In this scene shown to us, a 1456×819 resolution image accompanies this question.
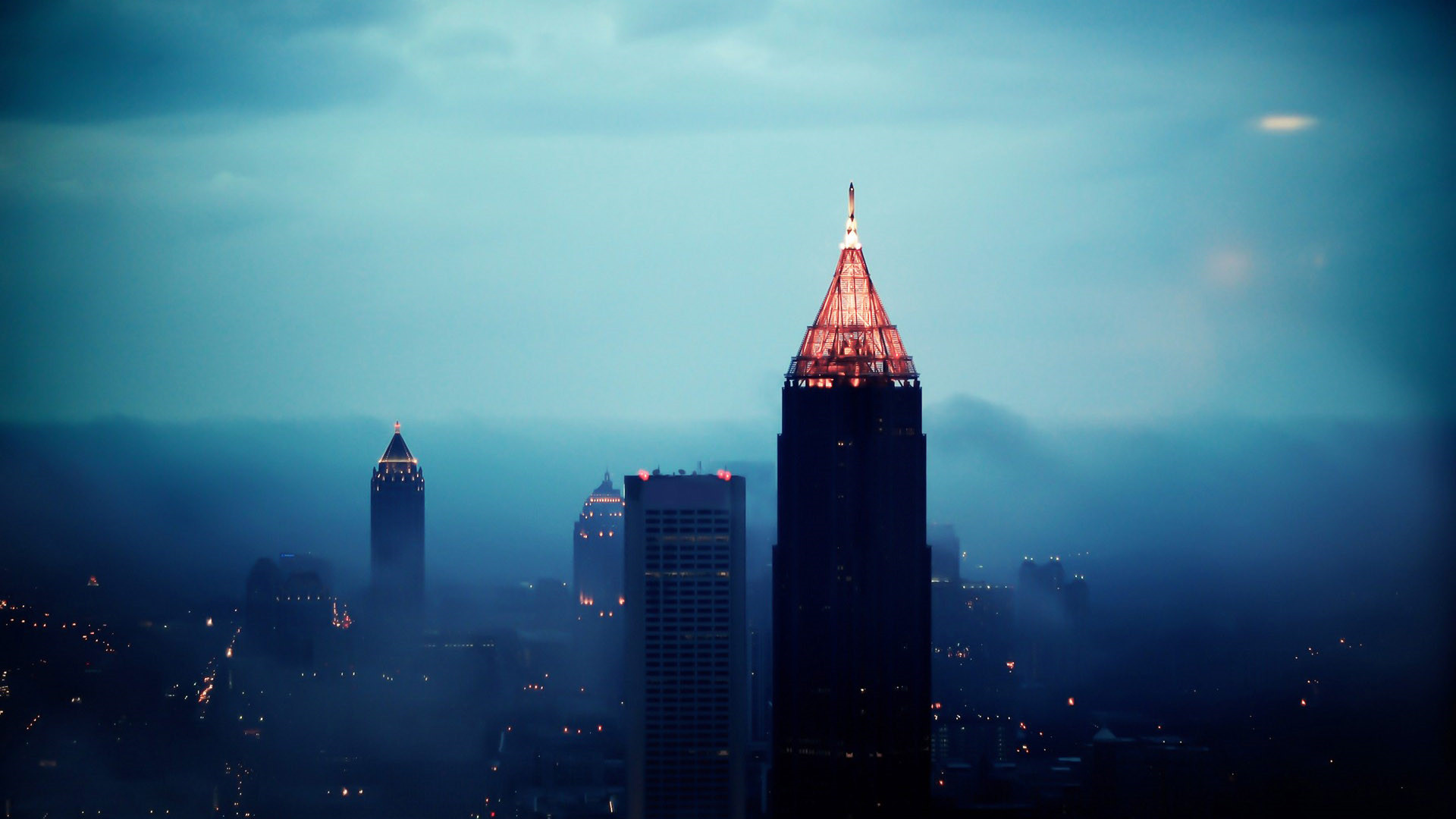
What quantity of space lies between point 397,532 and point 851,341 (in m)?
3.78

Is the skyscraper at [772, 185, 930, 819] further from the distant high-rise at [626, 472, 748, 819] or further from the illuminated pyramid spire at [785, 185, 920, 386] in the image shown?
the distant high-rise at [626, 472, 748, 819]

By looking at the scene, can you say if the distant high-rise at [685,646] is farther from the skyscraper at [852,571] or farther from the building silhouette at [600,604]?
the skyscraper at [852,571]

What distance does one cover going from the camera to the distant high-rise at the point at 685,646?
1112cm

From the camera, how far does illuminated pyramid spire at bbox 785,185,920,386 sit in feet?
30.6

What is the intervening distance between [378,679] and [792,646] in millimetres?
3893

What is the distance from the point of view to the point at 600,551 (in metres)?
11.8

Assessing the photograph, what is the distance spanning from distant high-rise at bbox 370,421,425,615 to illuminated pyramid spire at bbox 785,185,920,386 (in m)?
2.59

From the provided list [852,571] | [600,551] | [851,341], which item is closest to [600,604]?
[600,551]

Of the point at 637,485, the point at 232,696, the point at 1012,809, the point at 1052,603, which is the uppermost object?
the point at 637,485

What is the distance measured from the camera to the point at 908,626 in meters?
9.61

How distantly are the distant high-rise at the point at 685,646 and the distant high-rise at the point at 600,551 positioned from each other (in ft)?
0.40

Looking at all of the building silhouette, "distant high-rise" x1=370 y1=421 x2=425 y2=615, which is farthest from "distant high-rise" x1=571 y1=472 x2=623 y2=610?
"distant high-rise" x1=370 y1=421 x2=425 y2=615

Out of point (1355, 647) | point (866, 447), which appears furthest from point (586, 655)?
point (1355, 647)

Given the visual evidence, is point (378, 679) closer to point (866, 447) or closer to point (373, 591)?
point (373, 591)
